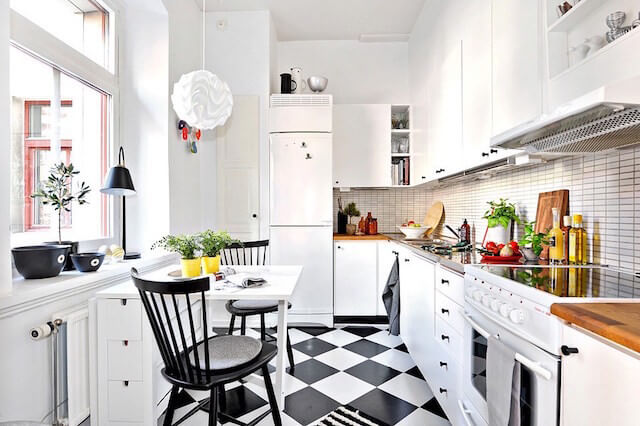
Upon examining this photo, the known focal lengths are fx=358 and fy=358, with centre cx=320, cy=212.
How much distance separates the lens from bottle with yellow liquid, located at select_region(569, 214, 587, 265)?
64.8 inches

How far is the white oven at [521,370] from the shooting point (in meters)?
1.02

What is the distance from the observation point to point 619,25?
4.22ft

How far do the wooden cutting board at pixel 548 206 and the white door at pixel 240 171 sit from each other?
2.38m

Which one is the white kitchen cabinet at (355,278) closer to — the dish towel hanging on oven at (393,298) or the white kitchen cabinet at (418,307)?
the dish towel hanging on oven at (393,298)

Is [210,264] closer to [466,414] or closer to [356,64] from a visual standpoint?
[466,414]

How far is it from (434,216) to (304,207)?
4.39ft

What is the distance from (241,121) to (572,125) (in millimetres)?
2872

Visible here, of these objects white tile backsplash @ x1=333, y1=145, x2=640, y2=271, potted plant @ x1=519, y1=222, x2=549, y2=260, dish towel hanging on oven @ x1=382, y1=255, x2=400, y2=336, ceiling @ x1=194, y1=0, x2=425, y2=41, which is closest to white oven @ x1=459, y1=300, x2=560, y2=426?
potted plant @ x1=519, y1=222, x2=549, y2=260

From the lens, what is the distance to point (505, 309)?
4.08ft

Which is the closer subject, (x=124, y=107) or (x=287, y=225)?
(x=124, y=107)

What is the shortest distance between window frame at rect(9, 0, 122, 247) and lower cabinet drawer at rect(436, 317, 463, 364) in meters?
2.18

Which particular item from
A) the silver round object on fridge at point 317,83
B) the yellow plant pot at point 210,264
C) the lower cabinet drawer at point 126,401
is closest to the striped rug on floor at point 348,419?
the lower cabinet drawer at point 126,401

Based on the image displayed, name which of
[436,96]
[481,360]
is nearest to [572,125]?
[481,360]

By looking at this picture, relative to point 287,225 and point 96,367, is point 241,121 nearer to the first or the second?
point 287,225
